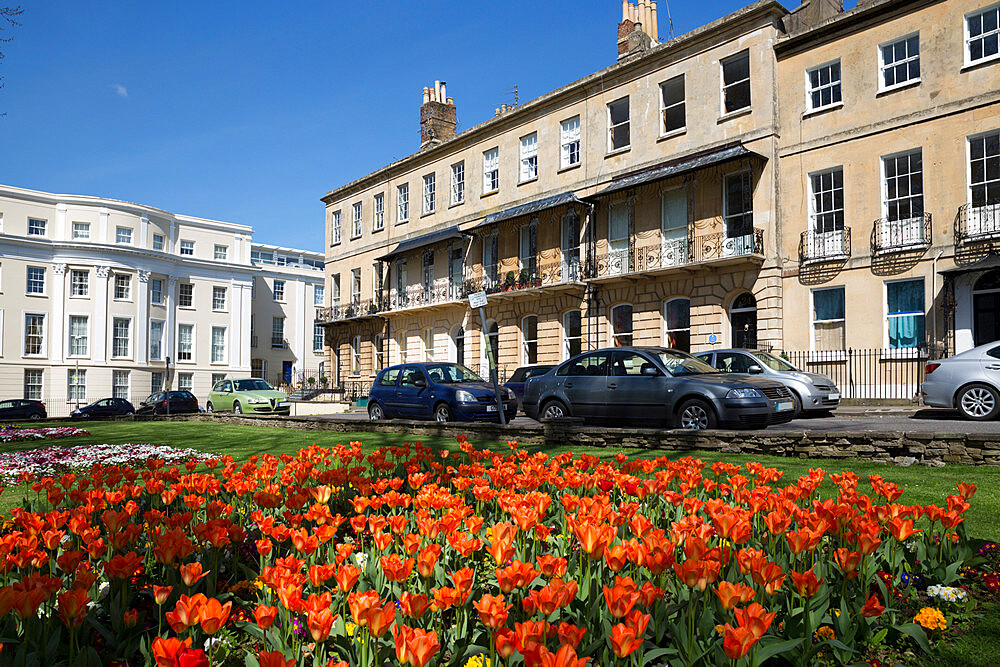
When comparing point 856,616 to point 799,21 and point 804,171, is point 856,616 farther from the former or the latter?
point 799,21

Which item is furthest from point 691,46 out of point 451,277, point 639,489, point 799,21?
point 639,489

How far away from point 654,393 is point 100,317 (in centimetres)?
4733

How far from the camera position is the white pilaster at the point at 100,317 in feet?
158

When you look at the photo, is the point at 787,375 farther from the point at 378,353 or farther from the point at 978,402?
the point at 378,353

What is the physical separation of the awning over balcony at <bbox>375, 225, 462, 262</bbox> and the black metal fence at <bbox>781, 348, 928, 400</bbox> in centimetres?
1830

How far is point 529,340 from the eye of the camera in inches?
1233

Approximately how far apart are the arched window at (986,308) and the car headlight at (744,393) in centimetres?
1111

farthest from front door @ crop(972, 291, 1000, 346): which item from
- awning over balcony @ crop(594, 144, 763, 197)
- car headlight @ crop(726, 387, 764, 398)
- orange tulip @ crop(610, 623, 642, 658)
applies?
orange tulip @ crop(610, 623, 642, 658)

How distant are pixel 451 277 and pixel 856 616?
3361 cm

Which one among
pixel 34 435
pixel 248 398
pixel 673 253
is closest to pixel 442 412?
pixel 34 435

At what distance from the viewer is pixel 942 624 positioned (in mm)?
2947

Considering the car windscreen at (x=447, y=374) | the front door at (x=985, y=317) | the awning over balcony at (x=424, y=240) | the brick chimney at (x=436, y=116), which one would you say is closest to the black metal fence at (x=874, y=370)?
the front door at (x=985, y=317)

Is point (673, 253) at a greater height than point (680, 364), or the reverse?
point (673, 253)

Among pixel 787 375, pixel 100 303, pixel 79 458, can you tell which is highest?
pixel 100 303
